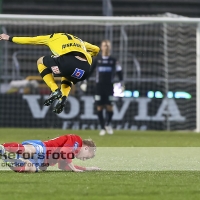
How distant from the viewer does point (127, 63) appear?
17875mm

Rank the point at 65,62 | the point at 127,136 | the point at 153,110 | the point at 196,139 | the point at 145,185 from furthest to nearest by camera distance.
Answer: the point at 153,110
the point at 127,136
the point at 196,139
the point at 65,62
the point at 145,185

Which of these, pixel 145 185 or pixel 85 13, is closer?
pixel 145 185

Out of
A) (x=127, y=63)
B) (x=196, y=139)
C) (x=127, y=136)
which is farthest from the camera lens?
(x=127, y=63)

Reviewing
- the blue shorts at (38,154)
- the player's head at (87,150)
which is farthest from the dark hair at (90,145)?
the blue shorts at (38,154)

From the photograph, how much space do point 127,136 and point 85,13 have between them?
7.22m

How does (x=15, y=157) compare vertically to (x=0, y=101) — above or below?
above

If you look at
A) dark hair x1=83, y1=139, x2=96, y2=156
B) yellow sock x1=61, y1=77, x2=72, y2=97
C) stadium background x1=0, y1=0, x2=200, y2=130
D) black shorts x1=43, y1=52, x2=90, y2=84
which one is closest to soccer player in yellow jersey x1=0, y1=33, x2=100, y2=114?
black shorts x1=43, y1=52, x2=90, y2=84

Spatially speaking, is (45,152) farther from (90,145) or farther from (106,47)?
(106,47)

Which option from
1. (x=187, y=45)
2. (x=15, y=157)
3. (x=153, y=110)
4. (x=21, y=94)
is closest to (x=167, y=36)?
(x=187, y=45)

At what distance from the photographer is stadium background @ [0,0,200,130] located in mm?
16594

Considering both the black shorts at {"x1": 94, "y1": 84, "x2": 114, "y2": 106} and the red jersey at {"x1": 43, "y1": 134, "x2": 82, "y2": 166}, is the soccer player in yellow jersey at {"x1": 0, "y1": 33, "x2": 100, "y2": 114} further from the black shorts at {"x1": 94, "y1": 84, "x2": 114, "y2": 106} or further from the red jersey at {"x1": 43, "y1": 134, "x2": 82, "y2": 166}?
the black shorts at {"x1": 94, "y1": 84, "x2": 114, "y2": 106}

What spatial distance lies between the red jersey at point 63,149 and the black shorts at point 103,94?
7.92 meters

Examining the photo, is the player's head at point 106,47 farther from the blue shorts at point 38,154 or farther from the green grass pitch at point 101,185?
the blue shorts at point 38,154

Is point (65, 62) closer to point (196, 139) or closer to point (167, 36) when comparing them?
point (196, 139)
